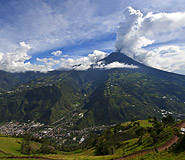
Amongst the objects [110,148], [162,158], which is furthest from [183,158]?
[110,148]

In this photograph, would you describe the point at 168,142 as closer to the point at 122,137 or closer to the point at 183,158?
the point at 183,158

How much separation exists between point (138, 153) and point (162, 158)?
21.5 meters

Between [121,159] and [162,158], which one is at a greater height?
[162,158]

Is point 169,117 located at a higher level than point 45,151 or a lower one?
higher

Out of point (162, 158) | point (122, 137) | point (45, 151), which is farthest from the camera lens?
point (122, 137)

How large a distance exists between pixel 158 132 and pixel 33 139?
168134 millimetres

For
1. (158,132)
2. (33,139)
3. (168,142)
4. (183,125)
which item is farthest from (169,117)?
(33,139)

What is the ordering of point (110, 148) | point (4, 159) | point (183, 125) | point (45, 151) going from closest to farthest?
point (4, 159) → point (183, 125) → point (110, 148) → point (45, 151)

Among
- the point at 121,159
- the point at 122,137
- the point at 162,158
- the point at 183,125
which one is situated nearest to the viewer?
the point at 162,158

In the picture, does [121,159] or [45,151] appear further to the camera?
A: [45,151]

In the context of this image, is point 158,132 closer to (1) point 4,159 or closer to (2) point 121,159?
(2) point 121,159

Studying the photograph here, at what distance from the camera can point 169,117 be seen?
4432 inches

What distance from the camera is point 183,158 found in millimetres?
36250

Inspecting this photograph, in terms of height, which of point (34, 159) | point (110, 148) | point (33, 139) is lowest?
point (33, 139)
